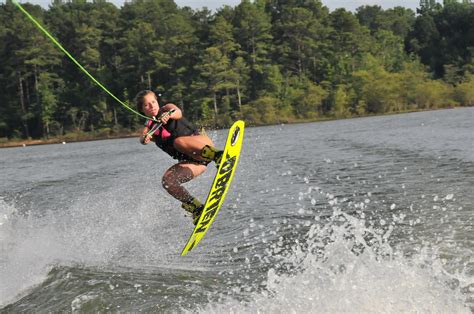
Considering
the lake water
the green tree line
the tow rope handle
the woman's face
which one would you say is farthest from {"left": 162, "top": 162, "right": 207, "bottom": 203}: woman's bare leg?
the green tree line

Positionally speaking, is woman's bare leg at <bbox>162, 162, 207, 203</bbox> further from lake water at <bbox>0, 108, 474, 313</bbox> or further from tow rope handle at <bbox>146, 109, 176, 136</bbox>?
lake water at <bbox>0, 108, 474, 313</bbox>

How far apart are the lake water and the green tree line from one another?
48.5 metres

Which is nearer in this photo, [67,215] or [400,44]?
[67,215]

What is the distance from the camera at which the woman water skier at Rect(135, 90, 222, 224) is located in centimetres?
704

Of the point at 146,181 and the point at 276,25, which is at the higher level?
the point at 276,25

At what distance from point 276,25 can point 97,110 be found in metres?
25.1

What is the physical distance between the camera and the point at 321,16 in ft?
261

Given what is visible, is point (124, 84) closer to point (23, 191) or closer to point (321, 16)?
point (321, 16)

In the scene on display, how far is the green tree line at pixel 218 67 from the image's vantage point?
6469cm

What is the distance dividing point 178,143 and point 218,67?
58616mm

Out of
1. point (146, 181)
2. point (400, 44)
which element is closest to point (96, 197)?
point (146, 181)

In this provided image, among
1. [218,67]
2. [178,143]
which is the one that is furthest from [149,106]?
[218,67]

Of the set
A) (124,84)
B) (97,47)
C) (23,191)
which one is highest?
(97,47)

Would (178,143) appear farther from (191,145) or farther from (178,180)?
(178,180)
